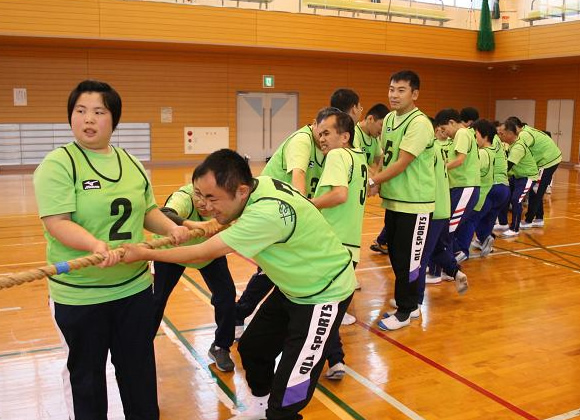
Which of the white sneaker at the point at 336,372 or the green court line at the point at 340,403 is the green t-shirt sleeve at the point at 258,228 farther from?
the white sneaker at the point at 336,372

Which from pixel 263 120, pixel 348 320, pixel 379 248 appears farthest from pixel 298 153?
pixel 263 120

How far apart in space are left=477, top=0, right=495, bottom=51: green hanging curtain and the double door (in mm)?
6610

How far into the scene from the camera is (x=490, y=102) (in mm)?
25016

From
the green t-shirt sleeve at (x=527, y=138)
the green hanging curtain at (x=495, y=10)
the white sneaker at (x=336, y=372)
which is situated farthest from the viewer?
the green hanging curtain at (x=495, y=10)

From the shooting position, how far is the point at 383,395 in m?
4.10

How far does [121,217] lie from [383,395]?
2.25 meters

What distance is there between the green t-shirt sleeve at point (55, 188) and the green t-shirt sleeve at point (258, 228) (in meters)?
0.72

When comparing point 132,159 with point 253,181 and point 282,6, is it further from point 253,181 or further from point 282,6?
point 282,6

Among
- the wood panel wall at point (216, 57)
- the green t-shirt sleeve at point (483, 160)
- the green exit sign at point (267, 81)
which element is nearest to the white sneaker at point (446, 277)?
the green t-shirt sleeve at point (483, 160)

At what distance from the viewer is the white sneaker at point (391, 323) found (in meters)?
5.38

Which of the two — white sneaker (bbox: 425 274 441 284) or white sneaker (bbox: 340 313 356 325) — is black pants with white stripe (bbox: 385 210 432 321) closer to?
white sneaker (bbox: 340 313 356 325)

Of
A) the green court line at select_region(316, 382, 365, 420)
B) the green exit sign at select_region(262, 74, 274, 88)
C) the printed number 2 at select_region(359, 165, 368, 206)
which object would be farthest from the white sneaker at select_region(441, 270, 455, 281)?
the green exit sign at select_region(262, 74, 274, 88)

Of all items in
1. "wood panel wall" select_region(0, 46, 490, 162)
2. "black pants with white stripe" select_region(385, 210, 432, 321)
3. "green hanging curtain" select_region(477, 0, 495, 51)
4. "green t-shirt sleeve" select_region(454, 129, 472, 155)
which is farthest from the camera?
"green hanging curtain" select_region(477, 0, 495, 51)

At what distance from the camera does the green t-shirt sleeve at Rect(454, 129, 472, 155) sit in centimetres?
697
